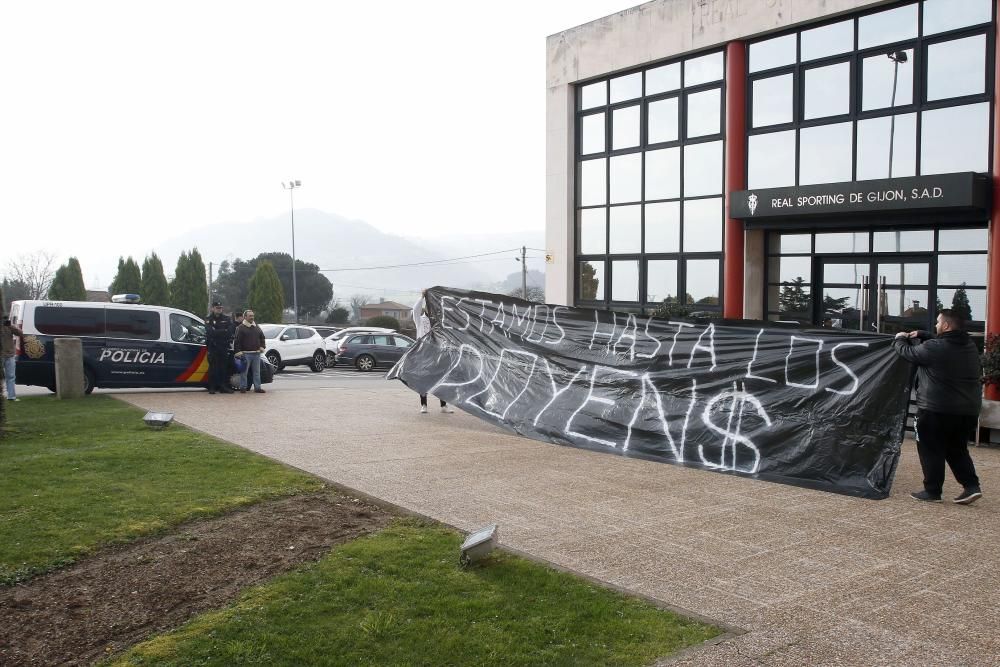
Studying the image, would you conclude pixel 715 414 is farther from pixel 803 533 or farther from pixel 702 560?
pixel 702 560

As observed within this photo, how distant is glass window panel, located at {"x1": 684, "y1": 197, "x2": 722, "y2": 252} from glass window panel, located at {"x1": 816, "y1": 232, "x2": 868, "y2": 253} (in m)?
2.21

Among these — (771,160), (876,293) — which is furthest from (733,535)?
(771,160)

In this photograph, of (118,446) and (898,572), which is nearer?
(898,572)

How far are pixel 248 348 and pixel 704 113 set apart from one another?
1042 centimetres

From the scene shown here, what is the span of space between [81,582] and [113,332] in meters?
12.3

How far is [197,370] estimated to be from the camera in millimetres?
17125

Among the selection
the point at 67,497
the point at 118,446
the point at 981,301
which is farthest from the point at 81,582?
the point at 981,301

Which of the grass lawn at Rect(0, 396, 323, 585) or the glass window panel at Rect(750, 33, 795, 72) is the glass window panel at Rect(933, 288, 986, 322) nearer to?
the glass window panel at Rect(750, 33, 795, 72)

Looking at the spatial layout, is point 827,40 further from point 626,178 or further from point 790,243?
point 626,178

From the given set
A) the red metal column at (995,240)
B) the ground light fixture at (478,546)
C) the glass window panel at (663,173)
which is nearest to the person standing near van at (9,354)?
the ground light fixture at (478,546)

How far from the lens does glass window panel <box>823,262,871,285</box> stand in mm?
15516

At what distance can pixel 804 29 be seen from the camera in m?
16.1

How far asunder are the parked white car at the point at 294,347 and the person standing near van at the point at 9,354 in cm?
1110

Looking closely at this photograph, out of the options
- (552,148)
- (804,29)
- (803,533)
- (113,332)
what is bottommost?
(803,533)
